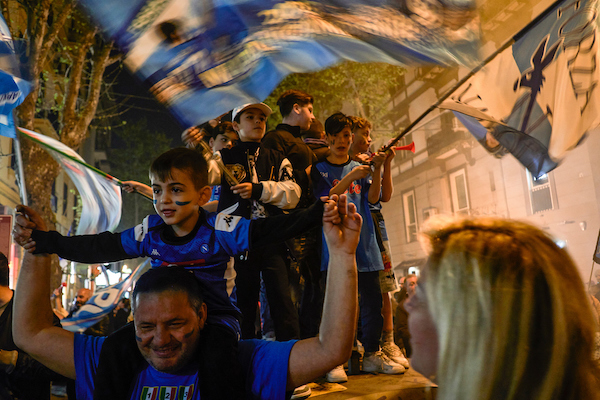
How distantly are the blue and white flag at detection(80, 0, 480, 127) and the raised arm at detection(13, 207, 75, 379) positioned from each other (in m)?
1.29

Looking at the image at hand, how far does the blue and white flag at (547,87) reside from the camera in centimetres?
317

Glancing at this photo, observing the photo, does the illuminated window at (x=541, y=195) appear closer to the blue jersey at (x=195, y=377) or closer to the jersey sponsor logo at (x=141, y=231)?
the jersey sponsor logo at (x=141, y=231)

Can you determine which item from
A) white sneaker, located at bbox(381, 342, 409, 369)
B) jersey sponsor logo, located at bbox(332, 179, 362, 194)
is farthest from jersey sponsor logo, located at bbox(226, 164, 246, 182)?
white sneaker, located at bbox(381, 342, 409, 369)

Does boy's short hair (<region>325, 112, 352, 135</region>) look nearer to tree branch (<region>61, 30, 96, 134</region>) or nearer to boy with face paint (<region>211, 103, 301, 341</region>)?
boy with face paint (<region>211, 103, 301, 341</region>)

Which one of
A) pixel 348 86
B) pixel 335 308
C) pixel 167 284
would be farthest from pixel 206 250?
pixel 348 86

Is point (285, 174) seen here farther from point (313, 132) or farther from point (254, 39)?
point (313, 132)

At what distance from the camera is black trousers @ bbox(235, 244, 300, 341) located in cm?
384

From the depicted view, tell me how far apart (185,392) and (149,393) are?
0.16 m

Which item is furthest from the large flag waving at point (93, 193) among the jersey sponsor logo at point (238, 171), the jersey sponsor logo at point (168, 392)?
the jersey sponsor logo at point (168, 392)

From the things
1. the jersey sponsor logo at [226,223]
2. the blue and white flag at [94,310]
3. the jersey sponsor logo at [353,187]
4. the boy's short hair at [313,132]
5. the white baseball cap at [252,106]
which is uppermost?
the boy's short hair at [313,132]

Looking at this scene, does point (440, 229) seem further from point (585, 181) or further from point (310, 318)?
point (585, 181)

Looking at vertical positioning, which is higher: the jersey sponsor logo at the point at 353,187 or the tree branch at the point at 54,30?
the tree branch at the point at 54,30

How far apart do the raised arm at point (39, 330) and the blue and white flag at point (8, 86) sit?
5.88 feet

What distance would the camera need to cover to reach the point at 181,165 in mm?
2881
